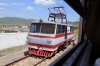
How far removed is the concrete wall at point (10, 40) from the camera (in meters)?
12.0

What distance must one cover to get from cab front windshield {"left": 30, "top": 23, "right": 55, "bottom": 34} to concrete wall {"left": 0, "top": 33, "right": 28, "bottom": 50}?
11.8 feet

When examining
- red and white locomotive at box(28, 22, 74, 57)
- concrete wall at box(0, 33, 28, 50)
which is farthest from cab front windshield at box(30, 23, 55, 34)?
concrete wall at box(0, 33, 28, 50)

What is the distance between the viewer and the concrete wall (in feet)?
39.5

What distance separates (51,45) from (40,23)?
1.64 meters

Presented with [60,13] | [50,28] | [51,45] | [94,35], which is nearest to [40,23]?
[50,28]

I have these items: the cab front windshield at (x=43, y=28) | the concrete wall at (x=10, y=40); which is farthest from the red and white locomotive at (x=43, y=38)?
the concrete wall at (x=10, y=40)

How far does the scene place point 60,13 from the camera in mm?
12703

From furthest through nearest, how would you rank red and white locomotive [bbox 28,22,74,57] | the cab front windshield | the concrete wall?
the concrete wall, the cab front windshield, red and white locomotive [bbox 28,22,74,57]

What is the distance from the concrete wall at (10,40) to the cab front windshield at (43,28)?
3585mm

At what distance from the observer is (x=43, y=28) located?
9422mm

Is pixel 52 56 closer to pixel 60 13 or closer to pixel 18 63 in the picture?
pixel 18 63

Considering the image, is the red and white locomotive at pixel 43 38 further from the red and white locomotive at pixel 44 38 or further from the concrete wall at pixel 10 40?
the concrete wall at pixel 10 40

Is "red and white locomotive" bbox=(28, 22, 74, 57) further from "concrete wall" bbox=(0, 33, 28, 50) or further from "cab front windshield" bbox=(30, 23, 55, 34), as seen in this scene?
"concrete wall" bbox=(0, 33, 28, 50)

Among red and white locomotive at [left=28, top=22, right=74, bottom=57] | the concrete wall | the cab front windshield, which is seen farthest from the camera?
the concrete wall
